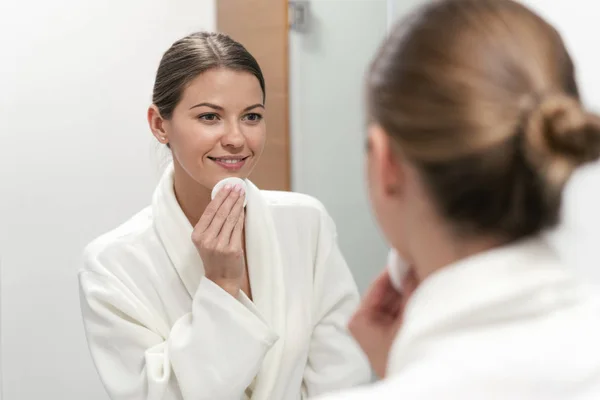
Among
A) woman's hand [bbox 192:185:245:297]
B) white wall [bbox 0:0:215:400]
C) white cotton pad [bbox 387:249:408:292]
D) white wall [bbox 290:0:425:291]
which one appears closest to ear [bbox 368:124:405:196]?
white cotton pad [bbox 387:249:408:292]

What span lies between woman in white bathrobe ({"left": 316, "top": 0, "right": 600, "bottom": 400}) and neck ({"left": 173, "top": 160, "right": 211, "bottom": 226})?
2.17 feet

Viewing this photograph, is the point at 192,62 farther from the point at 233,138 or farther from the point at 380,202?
the point at 380,202

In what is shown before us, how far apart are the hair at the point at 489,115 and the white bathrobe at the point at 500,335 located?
4 cm

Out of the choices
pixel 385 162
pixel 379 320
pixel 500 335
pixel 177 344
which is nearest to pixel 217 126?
pixel 177 344

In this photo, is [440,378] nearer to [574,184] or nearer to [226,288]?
[226,288]

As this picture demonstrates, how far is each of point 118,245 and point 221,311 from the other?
22cm

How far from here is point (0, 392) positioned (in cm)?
167

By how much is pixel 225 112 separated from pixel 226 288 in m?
0.27

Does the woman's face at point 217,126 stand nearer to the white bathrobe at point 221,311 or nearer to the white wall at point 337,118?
the white bathrobe at point 221,311

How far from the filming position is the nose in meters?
1.08

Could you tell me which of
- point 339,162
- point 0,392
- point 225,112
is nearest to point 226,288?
point 225,112

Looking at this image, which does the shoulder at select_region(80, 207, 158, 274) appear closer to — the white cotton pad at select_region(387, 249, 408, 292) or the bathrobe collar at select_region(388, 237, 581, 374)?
the white cotton pad at select_region(387, 249, 408, 292)

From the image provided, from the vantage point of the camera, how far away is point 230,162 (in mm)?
1108

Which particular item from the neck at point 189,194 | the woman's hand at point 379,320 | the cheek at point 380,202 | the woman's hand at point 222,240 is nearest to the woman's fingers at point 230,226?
the woman's hand at point 222,240
